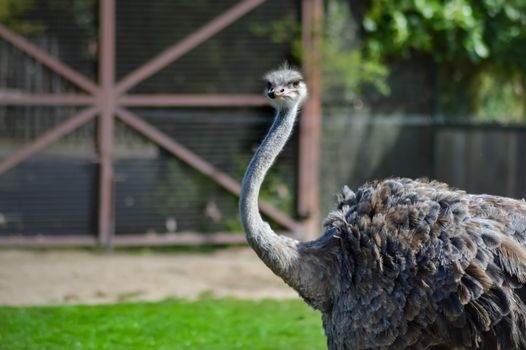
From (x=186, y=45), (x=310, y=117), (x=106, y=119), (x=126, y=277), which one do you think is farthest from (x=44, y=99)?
(x=310, y=117)

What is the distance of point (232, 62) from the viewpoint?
37.9ft

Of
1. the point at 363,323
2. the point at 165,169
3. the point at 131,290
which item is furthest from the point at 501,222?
the point at 165,169

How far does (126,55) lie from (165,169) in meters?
1.35

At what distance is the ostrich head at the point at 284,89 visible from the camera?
5738 mm

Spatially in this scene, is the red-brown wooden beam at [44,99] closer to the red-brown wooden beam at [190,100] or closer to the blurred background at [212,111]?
the blurred background at [212,111]

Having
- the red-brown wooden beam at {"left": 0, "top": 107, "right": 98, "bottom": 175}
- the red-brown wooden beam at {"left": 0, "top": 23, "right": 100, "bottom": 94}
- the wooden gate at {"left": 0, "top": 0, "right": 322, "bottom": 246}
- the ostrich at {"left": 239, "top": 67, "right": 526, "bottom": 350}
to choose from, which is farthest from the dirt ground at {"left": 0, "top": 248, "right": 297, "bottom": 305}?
the ostrich at {"left": 239, "top": 67, "right": 526, "bottom": 350}

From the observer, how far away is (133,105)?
441 inches

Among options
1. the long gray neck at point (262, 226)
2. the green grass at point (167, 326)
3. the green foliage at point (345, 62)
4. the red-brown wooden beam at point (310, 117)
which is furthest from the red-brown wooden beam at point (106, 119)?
the long gray neck at point (262, 226)

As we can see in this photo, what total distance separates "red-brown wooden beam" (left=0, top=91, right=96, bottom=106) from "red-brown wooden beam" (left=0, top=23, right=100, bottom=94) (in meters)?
0.13

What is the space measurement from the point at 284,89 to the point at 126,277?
4761 mm

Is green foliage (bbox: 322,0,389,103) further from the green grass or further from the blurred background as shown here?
the green grass

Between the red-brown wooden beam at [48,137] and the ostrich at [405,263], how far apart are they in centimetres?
557

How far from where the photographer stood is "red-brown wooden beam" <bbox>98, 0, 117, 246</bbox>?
11070mm

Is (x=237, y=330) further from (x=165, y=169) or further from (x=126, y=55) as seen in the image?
(x=126, y=55)
